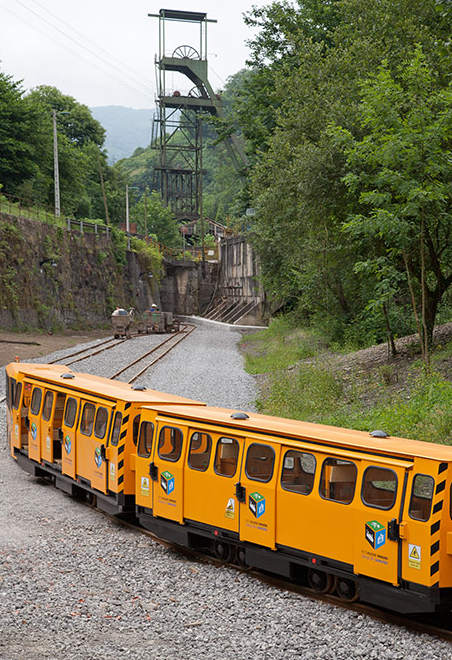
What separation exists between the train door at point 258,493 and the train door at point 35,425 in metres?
6.22

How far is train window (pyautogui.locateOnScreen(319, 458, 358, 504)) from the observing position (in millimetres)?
7789

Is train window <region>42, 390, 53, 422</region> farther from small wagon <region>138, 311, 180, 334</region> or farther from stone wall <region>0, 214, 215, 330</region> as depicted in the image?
small wagon <region>138, 311, 180, 334</region>

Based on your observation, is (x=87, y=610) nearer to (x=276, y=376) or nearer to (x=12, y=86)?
(x=276, y=376)

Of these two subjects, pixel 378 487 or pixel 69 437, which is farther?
pixel 69 437

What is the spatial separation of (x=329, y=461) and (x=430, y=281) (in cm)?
1496

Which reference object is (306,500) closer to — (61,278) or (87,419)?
(87,419)

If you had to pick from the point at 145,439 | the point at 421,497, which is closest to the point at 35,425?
the point at 145,439

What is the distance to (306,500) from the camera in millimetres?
8047

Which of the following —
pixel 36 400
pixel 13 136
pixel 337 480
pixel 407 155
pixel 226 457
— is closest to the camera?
pixel 337 480

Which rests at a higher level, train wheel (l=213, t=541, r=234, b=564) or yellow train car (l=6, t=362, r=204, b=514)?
yellow train car (l=6, t=362, r=204, b=514)

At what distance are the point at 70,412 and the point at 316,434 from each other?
231 inches

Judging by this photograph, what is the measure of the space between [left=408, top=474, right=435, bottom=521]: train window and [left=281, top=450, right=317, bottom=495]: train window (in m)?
1.32

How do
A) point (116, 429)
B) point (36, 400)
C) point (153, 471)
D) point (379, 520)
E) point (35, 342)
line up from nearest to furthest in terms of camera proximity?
point (379, 520), point (153, 471), point (116, 429), point (36, 400), point (35, 342)

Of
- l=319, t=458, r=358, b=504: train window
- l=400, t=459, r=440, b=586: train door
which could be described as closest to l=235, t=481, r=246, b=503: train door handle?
l=319, t=458, r=358, b=504: train window
